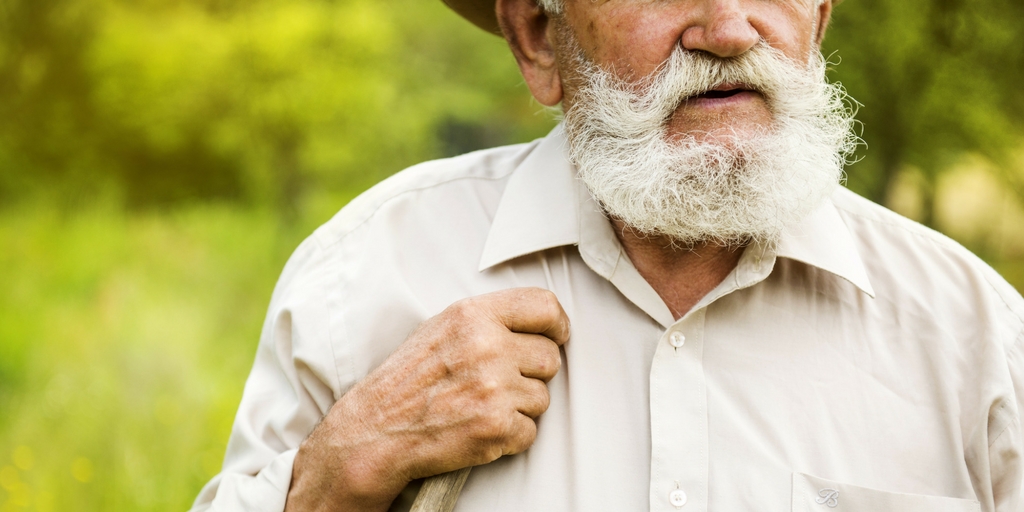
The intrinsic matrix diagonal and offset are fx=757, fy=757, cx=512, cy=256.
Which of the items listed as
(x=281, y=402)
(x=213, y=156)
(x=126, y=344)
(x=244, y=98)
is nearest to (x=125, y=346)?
(x=126, y=344)

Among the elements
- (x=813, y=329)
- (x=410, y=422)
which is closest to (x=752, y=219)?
(x=813, y=329)

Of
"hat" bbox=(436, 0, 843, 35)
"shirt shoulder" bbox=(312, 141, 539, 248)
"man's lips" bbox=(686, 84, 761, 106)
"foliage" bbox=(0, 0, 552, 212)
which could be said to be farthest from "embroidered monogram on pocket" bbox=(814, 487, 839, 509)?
"foliage" bbox=(0, 0, 552, 212)

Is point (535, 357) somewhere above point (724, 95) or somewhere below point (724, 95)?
below

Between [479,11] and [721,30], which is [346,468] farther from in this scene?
[479,11]

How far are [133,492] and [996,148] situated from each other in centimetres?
537

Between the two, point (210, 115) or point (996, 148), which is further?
point (210, 115)

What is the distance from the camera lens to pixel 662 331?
1.78 m

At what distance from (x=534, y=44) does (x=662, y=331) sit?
94cm

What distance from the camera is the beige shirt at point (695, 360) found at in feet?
5.36

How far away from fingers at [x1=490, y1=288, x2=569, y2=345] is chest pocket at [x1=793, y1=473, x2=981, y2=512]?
0.61 meters

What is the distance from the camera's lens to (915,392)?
5.67ft

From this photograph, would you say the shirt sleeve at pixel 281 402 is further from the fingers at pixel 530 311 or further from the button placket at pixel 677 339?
the button placket at pixel 677 339

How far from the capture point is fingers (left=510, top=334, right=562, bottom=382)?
166 centimetres

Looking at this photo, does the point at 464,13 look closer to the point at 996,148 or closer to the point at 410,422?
the point at 410,422
